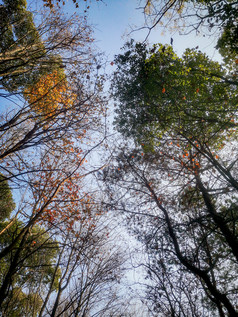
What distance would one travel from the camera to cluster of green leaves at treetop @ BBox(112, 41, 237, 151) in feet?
21.9

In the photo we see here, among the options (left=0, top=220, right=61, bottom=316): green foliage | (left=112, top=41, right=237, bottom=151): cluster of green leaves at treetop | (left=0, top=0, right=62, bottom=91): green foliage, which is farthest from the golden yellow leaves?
(left=0, top=220, right=61, bottom=316): green foliage

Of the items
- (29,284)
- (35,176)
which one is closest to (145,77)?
(35,176)

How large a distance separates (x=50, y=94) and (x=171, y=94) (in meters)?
4.65

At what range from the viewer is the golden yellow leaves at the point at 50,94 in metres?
6.02

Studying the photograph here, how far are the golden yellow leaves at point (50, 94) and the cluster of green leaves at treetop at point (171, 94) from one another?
9.87ft

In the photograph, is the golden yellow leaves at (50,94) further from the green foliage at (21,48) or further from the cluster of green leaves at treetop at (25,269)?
the cluster of green leaves at treetop at (25,269)

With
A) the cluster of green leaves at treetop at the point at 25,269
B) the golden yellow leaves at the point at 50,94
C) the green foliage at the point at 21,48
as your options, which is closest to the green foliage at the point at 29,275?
the cluster of green leaves at treetop at the point at 25,269

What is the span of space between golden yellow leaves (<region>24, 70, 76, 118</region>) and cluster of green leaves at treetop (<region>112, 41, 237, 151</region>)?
3007 mm

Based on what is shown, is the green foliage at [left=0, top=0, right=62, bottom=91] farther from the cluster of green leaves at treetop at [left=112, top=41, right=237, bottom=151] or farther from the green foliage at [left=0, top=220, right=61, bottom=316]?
the green foliage at [left=0, top=220, right=61, bottom=316]

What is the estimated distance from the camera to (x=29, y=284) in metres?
7.78

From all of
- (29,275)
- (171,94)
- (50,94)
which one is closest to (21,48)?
(50,94)

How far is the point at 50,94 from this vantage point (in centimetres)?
630

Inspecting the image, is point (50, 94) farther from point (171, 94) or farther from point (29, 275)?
point (29, 275)

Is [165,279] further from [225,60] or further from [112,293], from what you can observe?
[225,60]
